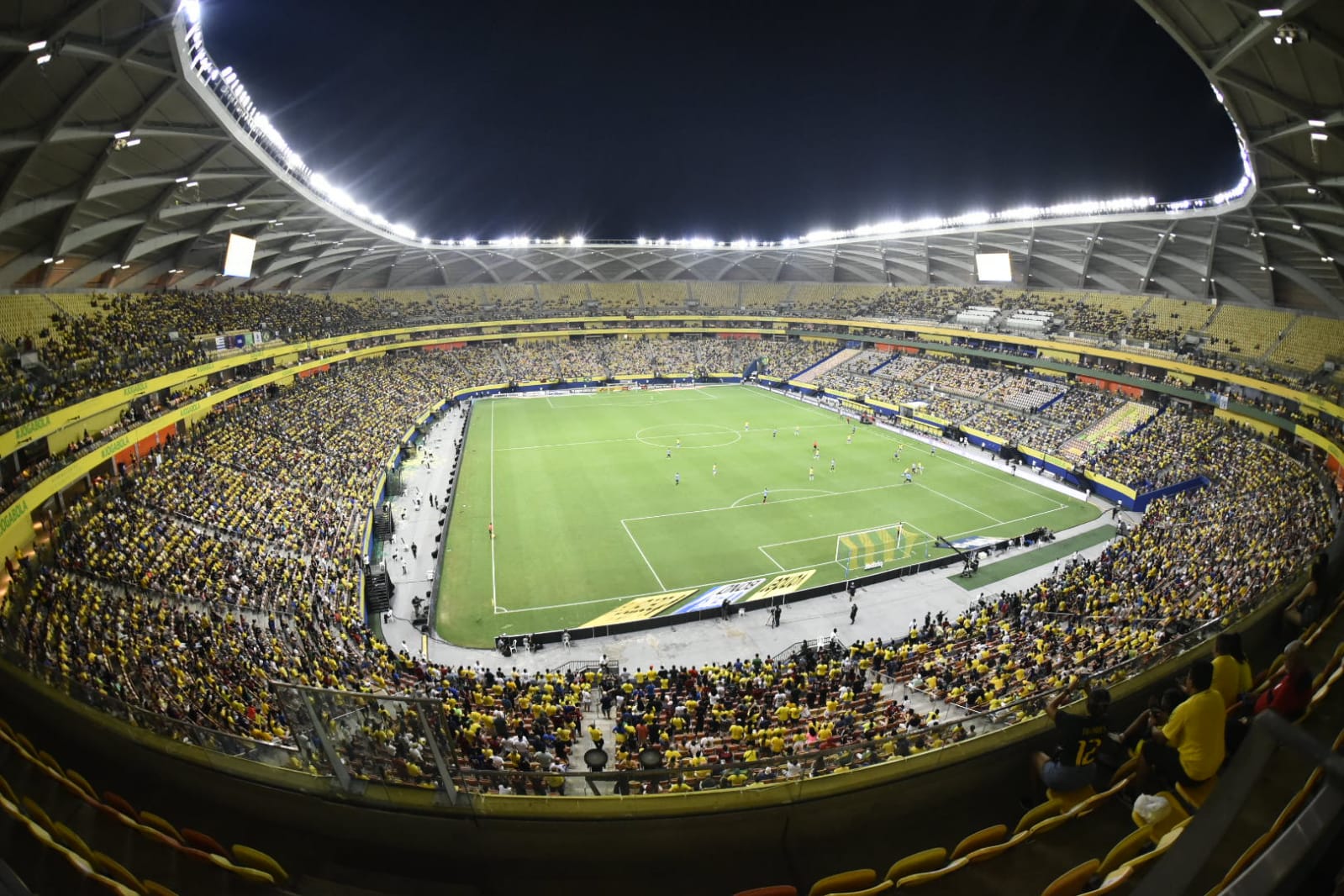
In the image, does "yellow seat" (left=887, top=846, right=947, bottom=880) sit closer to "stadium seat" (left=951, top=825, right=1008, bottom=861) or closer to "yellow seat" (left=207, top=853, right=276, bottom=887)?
"stadium seat" (left=951, top=825, right=1008, bottom=861)

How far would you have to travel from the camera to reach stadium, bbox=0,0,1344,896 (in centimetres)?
584

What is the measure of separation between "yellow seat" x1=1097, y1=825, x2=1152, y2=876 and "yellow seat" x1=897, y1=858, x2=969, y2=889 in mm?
908

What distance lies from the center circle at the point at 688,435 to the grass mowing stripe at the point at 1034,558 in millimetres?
24725

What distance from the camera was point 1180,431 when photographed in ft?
132

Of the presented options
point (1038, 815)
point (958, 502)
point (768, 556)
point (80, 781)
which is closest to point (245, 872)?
point (80, 781)

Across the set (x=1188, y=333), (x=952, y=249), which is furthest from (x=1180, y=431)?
(x=952, y=249)

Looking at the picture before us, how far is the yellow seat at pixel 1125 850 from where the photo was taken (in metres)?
4.35

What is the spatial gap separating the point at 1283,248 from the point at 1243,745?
51.4 m

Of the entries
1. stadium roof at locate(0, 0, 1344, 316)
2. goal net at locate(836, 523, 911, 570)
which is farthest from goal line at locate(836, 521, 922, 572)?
stadium roof at locate(0, 0, 1344, 316)

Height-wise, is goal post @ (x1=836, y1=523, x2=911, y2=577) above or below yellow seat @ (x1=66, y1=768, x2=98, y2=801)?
below

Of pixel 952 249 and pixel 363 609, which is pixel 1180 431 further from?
pixel 363 609

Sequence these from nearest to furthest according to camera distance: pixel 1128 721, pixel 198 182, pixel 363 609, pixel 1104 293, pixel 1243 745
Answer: pixel 1243 745
pixel 1128 721
pixel 363 609
pixel 198 182
pixel 1104 293

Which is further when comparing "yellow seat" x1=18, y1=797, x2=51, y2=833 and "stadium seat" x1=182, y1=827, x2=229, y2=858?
"stadium seat" x1=182, y1=827, x2=229, y2=858

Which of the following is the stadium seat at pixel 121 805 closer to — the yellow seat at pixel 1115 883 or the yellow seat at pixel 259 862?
the yellow seat at pixel 259 862
